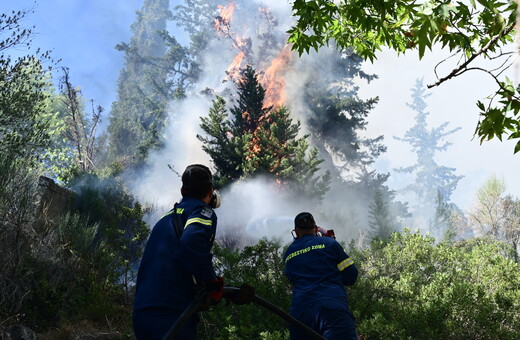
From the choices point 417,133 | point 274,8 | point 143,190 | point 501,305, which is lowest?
point 501,305

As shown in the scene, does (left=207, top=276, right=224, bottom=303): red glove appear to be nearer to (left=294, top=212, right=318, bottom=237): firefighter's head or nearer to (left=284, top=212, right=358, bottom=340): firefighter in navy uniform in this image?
(left=284, top=212, right=358, bottom=340): firefighter in navy uniform

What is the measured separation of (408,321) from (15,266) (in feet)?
20.0

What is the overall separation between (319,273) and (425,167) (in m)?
78.5

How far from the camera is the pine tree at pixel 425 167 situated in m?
74.9

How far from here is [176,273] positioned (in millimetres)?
3055

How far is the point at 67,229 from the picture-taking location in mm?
10773

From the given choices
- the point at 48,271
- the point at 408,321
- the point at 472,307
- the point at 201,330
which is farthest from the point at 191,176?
the point at 48,271

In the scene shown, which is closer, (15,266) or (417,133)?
(15,266)

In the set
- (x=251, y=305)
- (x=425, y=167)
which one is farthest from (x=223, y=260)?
(x=425, y=167)

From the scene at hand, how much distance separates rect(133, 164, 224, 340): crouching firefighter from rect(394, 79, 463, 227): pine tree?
71.4m

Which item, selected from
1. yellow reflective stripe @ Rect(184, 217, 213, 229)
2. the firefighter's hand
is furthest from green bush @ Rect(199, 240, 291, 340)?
Result: yellow reflective stripe @ Rect(184, 217, 213, 229)

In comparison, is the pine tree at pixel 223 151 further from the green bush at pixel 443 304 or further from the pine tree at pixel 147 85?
the pine tree at pixel 147 85

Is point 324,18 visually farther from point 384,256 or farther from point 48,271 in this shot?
point 48,271

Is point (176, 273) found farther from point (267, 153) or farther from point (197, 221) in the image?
point (267, 153)
